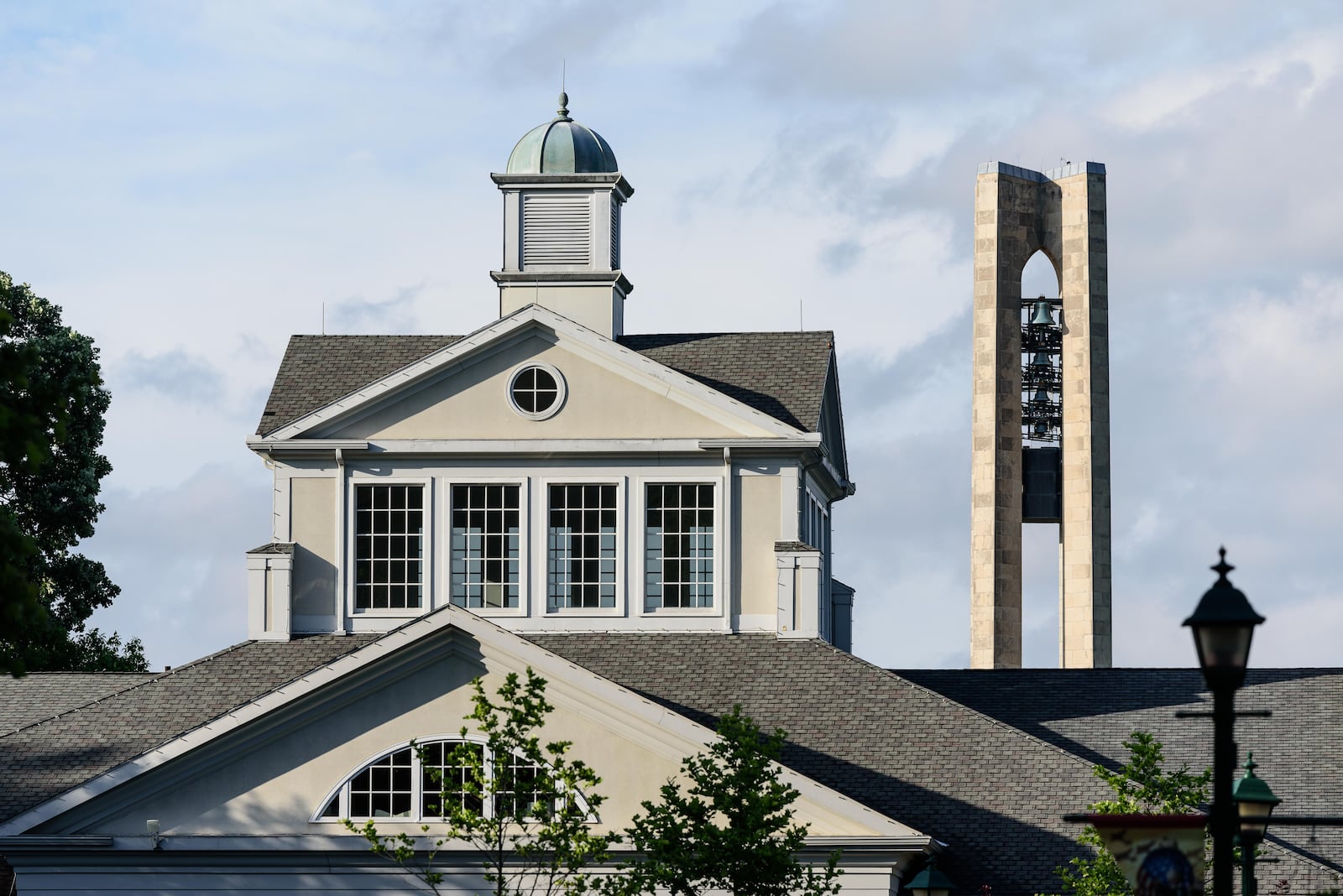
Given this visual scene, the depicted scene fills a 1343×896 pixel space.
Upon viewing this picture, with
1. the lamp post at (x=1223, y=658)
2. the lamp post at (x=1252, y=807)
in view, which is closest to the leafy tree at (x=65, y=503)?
the lamp post at (x=1252, y=807)

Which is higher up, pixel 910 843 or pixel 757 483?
pixel 757 483

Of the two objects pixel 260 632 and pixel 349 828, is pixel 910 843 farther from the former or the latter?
pixel 260 632

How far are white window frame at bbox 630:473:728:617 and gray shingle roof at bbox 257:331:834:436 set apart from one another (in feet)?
5.38

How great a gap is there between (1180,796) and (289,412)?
51.4ft

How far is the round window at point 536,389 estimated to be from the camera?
37.4 meters

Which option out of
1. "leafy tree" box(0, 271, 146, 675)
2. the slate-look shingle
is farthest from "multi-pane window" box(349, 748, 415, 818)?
"leafy tree" box(0, 271, 146, 675)

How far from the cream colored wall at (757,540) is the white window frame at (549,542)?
5.60ft

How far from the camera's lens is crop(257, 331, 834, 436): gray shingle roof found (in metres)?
38.1

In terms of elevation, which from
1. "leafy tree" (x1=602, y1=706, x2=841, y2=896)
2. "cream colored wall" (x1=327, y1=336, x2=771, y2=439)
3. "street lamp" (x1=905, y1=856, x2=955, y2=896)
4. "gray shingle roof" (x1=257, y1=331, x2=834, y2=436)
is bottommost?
"street lamp" (x1=905, y1=856, x2=955, y2=896)

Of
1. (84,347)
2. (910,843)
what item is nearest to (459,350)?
(910,843)

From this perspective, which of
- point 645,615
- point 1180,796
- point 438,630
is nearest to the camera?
point 1180,796

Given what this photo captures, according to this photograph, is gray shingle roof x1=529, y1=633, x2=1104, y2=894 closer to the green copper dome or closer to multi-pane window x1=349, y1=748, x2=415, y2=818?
multi-pane window x1=349, y1=748, x2=415, y2=818

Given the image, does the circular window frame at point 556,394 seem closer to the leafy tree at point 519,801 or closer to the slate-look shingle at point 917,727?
the slate-look shingle at point 917,727

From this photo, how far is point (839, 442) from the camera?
138 ft
